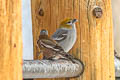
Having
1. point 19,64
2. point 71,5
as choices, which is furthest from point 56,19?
point 19,64

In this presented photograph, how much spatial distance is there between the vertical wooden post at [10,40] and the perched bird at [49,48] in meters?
1.66

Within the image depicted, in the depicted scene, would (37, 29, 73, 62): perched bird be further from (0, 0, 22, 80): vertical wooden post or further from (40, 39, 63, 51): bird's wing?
(0, 0, 22, 80): vertical wooden post

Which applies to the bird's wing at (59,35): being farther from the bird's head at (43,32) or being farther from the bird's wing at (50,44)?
the bird's head at (43,32)

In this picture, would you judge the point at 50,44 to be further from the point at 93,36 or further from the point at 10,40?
the point at 10,40

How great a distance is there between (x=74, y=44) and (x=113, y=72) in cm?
41

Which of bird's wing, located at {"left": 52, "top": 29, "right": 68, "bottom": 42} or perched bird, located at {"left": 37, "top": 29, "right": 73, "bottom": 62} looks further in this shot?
bird's wing, located at {"left": 52, "top": 29, "right": 68, "bottom": 42}

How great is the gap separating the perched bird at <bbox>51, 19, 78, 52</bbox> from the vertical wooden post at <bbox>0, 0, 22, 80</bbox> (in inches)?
74.5

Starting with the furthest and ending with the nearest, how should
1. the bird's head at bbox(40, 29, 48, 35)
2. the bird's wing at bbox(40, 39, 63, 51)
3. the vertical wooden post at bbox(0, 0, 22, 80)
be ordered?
the bird's wing at bbox(40, 39, 63, 51) < the bird's head at bbox(40, 29, 48, 35) < the vertical wooden post at bbox(0, 0, 22, 80)

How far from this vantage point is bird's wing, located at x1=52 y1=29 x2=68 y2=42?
14.8 feet

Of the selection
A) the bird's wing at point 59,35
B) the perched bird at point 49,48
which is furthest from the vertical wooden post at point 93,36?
the bird's wing at point 59,35

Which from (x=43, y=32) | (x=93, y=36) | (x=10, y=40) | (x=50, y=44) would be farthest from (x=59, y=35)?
(x=10, y=40)

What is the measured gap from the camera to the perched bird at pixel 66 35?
13.8ft

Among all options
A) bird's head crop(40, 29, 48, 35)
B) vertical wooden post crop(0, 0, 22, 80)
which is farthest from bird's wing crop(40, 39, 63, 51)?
vertical wooden post crop(0, 0, 22, 80)

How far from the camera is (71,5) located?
13.1 ft
